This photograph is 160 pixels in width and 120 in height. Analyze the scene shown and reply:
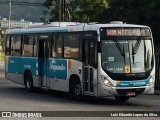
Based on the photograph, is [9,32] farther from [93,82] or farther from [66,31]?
[93,82]

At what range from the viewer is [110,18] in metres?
Answer: 41.8

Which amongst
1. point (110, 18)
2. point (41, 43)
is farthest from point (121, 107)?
point (110, 18)

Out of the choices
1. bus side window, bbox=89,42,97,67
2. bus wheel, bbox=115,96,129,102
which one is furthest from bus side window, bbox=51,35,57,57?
bus wheel, bbox=115,96,129,102

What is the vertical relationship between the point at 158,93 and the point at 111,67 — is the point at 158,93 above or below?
below

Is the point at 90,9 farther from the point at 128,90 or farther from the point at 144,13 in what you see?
the point at 128,90

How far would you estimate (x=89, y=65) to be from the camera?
1706cm

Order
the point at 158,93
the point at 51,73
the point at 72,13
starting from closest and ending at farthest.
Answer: the point at 51,73
the point at 158,93
the point at 72,13

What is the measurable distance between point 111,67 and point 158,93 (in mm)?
6526

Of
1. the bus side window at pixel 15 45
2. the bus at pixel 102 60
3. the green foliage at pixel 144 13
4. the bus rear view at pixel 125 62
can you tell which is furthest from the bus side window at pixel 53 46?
the green foliage at pixel 144 13

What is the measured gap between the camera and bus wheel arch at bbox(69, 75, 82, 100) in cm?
1788

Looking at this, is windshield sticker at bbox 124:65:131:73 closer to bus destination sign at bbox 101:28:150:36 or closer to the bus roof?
bus destination sign at bbox 101:28:150:36

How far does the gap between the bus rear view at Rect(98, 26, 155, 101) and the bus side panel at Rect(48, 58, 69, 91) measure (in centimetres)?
252

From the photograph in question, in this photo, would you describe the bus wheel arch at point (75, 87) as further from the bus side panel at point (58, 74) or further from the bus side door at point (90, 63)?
the bus side door at point (90, 63)

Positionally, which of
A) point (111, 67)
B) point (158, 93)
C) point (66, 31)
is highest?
point (66, 31)
